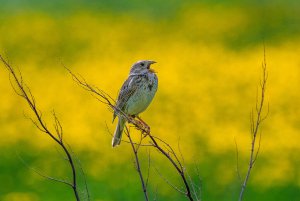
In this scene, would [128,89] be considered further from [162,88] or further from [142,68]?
[162,88]

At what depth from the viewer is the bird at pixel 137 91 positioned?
8.91 m

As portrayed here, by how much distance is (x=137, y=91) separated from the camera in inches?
353

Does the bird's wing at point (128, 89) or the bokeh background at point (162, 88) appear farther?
the bokeh background at point (162, 88)

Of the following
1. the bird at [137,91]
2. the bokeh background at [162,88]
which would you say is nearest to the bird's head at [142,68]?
the bird at [137,91]

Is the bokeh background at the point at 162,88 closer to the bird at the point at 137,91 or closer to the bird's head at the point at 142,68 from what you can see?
the bird at the point at 137,91

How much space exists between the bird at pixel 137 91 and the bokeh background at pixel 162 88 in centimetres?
60

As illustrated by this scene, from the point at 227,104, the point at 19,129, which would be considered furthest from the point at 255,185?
the point at 19,129

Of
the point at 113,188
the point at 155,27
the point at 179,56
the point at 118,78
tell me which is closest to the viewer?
the point at 113,188

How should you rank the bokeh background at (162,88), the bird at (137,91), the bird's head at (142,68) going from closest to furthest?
the bird at (137,91), the bird's head at (142,68), the bokeh background at (162,88)

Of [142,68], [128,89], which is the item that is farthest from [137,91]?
[142,68]

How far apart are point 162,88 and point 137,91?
5.25 meters

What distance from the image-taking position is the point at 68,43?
55.0ft

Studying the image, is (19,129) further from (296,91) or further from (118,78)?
(296,91)

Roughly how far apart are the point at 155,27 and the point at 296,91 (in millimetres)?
3559
